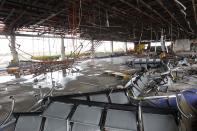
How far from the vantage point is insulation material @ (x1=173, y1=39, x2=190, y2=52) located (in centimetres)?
2638

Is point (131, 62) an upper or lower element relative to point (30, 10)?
lower

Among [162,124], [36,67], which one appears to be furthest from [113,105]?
[36,67]

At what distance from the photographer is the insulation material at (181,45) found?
26375mm

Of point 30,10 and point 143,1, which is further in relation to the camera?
point 30,10

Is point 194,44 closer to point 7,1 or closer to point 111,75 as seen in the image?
point 111,75

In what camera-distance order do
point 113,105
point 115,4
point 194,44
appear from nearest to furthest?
A: point 113,105, point 115,4, point 194,44

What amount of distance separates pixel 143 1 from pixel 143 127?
239 inches

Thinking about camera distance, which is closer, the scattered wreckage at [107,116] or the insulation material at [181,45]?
the scattered wreckage at [107,116]

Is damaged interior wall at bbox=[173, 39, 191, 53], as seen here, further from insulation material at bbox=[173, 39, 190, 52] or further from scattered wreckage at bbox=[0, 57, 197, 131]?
scattered wreckage at bbox=[0, 57, 197, 131]

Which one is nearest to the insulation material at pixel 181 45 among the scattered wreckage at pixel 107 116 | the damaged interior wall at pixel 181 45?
the damaged interior wall at pixel 181 45

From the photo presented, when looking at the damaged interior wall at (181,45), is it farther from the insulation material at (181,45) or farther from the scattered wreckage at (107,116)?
the scattered wreckage at (107,116)

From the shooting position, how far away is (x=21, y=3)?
7207 mm

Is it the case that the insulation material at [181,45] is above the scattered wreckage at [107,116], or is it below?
above

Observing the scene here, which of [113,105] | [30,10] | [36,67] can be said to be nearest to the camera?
[113,105]
